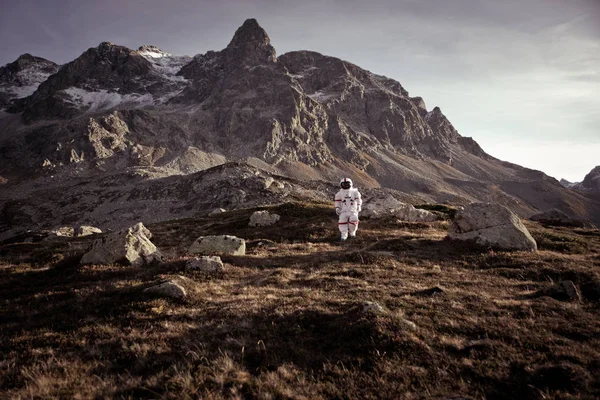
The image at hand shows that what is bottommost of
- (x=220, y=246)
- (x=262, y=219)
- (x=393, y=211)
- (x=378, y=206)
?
(x=220, y=246)

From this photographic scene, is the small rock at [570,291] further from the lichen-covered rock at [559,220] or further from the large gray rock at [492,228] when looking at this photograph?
the lichen-covered rock at [559,220]

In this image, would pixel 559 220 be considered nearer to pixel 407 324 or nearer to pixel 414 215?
pixel 414 215

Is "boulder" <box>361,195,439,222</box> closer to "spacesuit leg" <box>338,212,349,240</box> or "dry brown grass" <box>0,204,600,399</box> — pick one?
"spacesuit leg" <box>338,212,349,240</box>

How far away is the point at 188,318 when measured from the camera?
9406 millimetres

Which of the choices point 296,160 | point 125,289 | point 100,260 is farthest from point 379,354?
point 296,160

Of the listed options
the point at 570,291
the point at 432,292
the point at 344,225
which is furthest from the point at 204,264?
the point at 570,291

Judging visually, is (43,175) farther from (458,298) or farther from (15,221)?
(458,298)

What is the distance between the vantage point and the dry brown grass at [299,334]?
6.18 m

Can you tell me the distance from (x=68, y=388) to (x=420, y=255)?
17419 millimetres

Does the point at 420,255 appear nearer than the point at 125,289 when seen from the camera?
No

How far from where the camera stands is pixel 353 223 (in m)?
23.1

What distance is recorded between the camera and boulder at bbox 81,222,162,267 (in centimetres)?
1579

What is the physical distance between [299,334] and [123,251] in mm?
12042

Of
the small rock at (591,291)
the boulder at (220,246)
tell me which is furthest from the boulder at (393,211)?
the small rock at (591,291)
